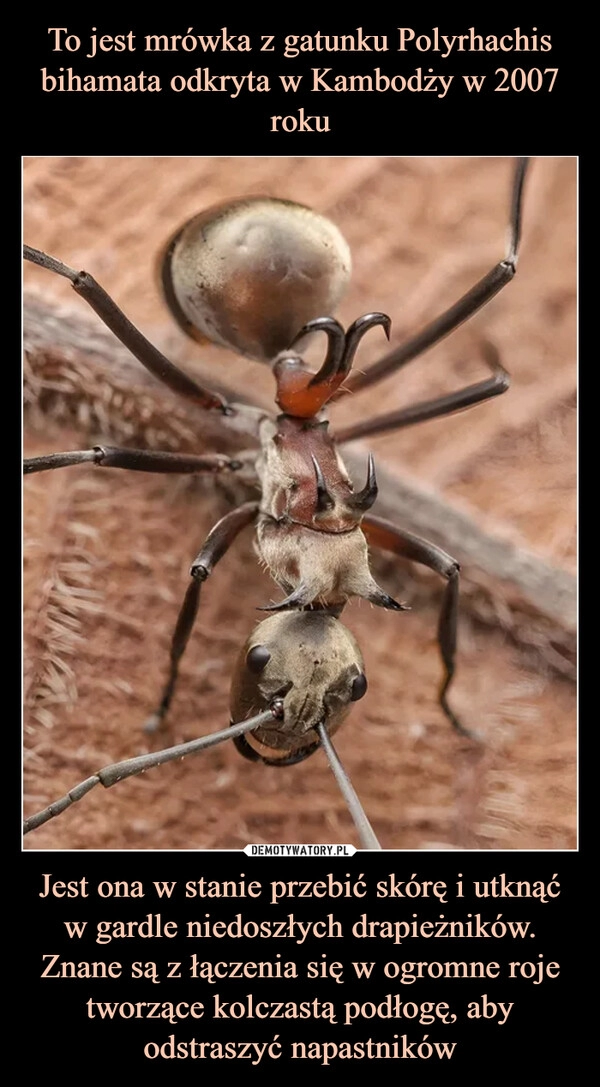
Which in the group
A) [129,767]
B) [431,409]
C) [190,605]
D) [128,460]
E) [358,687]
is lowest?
[129,767]

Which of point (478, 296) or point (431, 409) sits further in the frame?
point (431, 409)

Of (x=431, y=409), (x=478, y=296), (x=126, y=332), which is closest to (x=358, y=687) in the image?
(x=431, y=409)

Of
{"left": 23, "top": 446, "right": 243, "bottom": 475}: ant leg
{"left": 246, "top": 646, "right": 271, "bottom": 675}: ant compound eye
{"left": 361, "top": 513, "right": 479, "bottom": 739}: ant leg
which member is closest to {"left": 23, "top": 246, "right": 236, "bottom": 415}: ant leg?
{"left": 23, "top": 446, "right": 243, "bottom": 475}: ant leg

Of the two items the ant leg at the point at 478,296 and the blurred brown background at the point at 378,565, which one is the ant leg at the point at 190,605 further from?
the ant leg at the point at 478,296

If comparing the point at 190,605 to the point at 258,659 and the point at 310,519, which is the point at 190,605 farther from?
the point at 310,519

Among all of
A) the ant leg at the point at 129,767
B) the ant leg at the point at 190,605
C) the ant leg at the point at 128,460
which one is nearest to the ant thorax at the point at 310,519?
the ant leg at the point at 190,605
